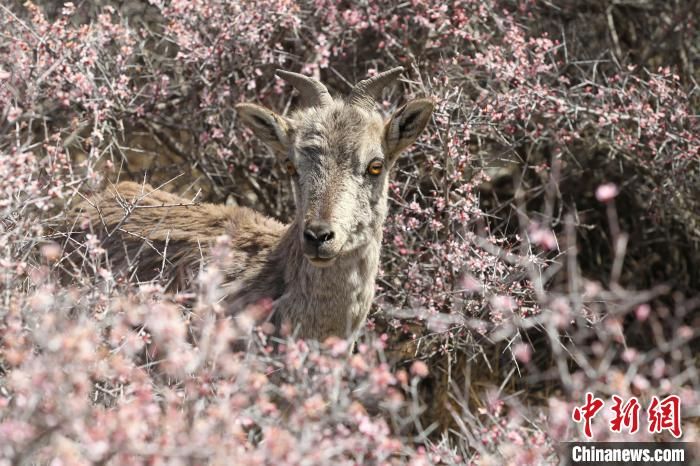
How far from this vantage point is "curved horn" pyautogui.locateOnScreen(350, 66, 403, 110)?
699 cm

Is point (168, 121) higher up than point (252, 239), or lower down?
higher up

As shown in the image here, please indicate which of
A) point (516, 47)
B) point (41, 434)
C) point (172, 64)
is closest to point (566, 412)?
point (41, 434)

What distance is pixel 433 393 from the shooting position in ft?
27.3

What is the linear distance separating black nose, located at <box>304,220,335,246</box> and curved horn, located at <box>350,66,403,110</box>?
4.46 ft

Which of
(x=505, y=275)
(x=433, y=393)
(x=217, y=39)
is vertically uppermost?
(x=217, y=39)

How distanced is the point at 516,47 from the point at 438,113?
4.02ft

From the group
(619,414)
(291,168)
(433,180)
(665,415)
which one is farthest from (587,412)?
(433,180)

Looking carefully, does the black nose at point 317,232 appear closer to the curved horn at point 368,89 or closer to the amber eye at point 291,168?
the amber eye at point 291,168

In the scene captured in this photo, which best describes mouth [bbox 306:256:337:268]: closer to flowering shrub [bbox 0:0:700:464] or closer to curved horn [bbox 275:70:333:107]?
flowering shrub [bbox 0:0:700:464]

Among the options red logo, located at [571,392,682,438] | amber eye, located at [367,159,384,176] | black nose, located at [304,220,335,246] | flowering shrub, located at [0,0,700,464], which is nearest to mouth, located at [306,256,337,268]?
black nose, located at [304,220,335,246]

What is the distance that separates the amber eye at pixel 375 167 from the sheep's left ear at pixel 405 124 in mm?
207

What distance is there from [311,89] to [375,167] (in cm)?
95

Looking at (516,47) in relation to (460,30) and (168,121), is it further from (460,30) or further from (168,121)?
(168,121)

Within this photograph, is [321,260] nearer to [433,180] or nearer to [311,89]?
[311,89]
